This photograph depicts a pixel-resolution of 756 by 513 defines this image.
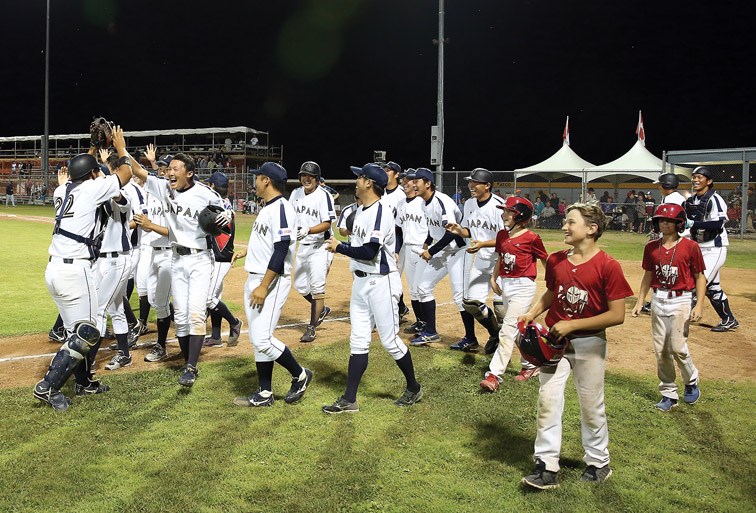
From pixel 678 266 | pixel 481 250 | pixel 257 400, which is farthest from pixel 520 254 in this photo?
pixel 257 400

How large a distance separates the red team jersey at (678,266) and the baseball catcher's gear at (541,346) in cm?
221

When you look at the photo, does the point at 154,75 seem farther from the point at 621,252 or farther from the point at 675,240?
Answer: the point at 675,240

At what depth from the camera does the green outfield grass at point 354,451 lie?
397 cm

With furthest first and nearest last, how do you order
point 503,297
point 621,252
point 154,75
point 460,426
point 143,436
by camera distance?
point 154,75 → point 621,252 → point 503,297 → point 460,426 → point 143,436

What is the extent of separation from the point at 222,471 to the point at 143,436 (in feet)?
3.31

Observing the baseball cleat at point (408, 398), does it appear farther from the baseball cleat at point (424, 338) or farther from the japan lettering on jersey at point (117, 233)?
the japan lettering on jersey at point (117, 233)

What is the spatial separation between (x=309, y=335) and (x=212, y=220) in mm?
2785

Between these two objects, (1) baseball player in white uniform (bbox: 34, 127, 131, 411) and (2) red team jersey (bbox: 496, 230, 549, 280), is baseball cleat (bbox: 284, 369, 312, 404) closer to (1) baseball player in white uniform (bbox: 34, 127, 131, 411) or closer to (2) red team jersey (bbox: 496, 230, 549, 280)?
(1) baseball player in white uniform (bbox: 34, 127, 131, 411)

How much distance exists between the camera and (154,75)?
48938mm

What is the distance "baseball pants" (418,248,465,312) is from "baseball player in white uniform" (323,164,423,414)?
2.55 metres

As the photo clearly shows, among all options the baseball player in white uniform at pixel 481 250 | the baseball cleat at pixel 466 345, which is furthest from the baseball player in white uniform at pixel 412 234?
the baseball player in white uniform at pixel 481 250

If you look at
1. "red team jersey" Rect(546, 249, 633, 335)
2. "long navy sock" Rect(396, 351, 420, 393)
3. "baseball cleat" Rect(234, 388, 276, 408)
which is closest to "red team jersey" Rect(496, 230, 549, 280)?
"long navy sock" Rect(396, 351, 420, 393)

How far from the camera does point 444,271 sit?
8.42m

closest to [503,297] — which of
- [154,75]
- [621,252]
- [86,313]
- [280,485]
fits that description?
[280,485]
